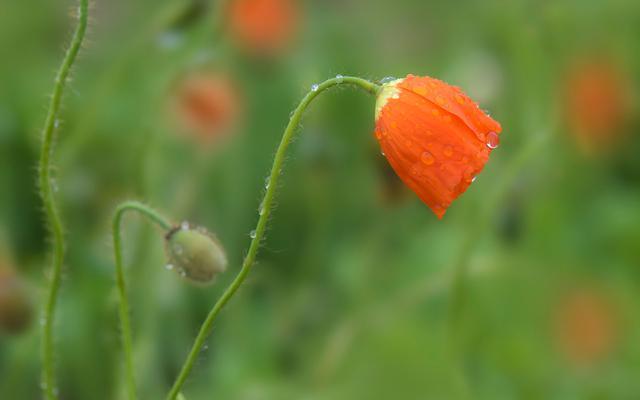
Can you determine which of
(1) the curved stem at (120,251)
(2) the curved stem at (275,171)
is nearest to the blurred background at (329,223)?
(1) the curved stem at (120,251)

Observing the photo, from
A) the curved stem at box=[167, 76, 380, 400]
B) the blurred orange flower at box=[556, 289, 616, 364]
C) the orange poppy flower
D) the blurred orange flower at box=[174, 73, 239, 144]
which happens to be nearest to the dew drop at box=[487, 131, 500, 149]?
the orange poppy flower

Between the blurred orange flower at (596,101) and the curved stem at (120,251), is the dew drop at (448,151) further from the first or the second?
the blurred orange flower at (596,101)

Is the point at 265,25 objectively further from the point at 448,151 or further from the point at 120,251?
the point at 448,151

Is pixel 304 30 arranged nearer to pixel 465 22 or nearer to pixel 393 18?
pixel 465 22

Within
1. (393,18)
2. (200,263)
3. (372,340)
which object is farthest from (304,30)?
(200,263)

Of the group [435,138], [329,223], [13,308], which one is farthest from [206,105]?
[435,138]
